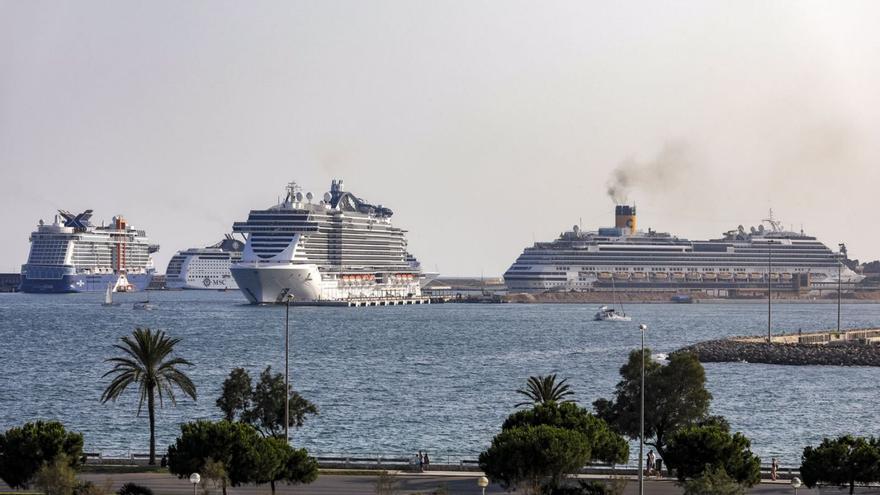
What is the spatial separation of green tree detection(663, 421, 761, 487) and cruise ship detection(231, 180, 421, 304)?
128584mm

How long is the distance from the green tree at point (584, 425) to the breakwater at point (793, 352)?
52734 millimetres

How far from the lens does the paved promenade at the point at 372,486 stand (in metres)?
38.4

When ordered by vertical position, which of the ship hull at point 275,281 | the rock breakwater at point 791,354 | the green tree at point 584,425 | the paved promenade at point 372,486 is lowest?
the paved promenade at point 372,486

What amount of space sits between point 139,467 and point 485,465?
39.7ft

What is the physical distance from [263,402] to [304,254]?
130892 millimetres

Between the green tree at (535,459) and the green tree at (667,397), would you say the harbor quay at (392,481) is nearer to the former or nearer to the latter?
the green tree at (535,459)

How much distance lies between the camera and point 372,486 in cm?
3934

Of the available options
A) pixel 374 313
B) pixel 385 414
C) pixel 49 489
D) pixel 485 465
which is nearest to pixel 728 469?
pixel 485 465

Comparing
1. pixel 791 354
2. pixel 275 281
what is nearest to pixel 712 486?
pixel 791 354

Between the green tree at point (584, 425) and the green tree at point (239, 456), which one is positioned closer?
the green tree at point (239, 456)

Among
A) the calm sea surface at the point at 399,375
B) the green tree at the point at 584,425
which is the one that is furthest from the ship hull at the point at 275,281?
the green tree at the point at 584,425

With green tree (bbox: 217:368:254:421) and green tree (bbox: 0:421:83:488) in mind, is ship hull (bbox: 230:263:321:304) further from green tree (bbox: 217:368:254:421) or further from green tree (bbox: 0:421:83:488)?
green tree (bbox: 0:421:83:488)

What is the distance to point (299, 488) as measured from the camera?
128ft

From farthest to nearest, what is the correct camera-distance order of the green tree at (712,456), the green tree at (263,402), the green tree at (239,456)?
the green tree at (263,402), the green tree at (712,456), the green tree at (239,456)
